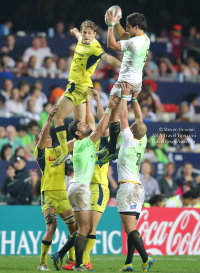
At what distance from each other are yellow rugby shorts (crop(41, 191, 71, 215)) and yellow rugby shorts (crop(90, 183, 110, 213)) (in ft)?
1.25

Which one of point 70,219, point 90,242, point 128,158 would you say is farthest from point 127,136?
point 90,242

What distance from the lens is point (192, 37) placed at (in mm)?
19672

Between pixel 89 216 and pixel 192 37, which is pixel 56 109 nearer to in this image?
pixel 89 216

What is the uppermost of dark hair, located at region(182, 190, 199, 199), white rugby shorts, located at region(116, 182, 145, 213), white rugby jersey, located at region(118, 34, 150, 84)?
white rugby jersey, located at region(118, 34, 150, 84)

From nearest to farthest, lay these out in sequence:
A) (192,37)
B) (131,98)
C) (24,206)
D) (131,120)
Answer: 1. (131,98)
2. (24,206)
3. (131,120)
4. (192,37)

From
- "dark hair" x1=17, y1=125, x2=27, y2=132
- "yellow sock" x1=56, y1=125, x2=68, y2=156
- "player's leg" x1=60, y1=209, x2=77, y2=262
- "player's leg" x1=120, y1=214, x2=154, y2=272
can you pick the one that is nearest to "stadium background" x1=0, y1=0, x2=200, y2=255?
"dark hair" x1=17, y1=125, x2=27, y2=132

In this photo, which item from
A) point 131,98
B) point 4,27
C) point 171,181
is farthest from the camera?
point 4,27

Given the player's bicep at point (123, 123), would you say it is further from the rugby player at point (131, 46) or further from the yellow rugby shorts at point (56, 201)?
the yellow rugby shorts at point (56, 201)

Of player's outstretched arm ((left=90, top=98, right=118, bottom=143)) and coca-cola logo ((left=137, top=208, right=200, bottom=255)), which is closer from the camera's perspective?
player's outstretched arm ((left=90, top=98, right=118, bottom=143))

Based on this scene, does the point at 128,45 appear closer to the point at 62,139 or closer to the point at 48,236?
the point at 62,139

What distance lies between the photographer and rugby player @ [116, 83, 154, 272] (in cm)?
805

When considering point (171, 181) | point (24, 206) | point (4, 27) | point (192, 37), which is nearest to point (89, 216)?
point (24, 206)

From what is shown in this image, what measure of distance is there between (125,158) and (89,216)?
3.14 ft

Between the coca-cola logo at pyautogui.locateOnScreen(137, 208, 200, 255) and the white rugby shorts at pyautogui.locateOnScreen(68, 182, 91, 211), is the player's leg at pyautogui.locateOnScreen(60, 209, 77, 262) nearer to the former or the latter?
the white rugby shorts at pyautogui.locateOnScreen(68, 182, 91, 211)
